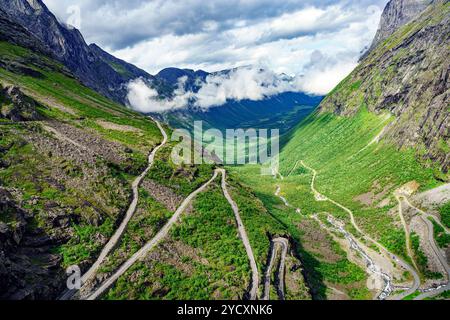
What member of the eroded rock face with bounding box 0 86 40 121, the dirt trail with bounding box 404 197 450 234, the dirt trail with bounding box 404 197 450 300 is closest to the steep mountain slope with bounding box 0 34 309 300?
the eroded rock face with bounding box 0 86 40 121

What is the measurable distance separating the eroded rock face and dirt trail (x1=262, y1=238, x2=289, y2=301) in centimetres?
8107

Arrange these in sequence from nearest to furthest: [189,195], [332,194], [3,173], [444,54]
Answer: [3,173] → [189,195] → [332,194] → [444,54]

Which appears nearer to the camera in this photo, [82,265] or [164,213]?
[82,265]

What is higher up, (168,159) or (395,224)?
(168,159)

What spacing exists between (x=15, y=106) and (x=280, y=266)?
89.9 m

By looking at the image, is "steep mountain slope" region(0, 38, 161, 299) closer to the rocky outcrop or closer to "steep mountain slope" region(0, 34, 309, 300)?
the rocky outcrop


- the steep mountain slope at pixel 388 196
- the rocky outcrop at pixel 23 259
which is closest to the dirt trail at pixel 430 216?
the steep mountain slope at pixel 388 196

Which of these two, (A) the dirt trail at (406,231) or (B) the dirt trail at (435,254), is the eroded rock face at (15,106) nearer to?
(B) the dirt trail at (435,254)

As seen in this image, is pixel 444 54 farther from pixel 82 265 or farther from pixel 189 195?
pixel 82 265

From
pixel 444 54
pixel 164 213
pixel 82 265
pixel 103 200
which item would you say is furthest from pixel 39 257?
pixel 444 54

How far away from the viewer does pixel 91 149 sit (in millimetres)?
97875

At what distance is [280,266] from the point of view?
2953 inches

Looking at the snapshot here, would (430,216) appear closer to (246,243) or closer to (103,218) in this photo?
(246,243)

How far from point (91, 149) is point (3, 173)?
2711 centimetres
